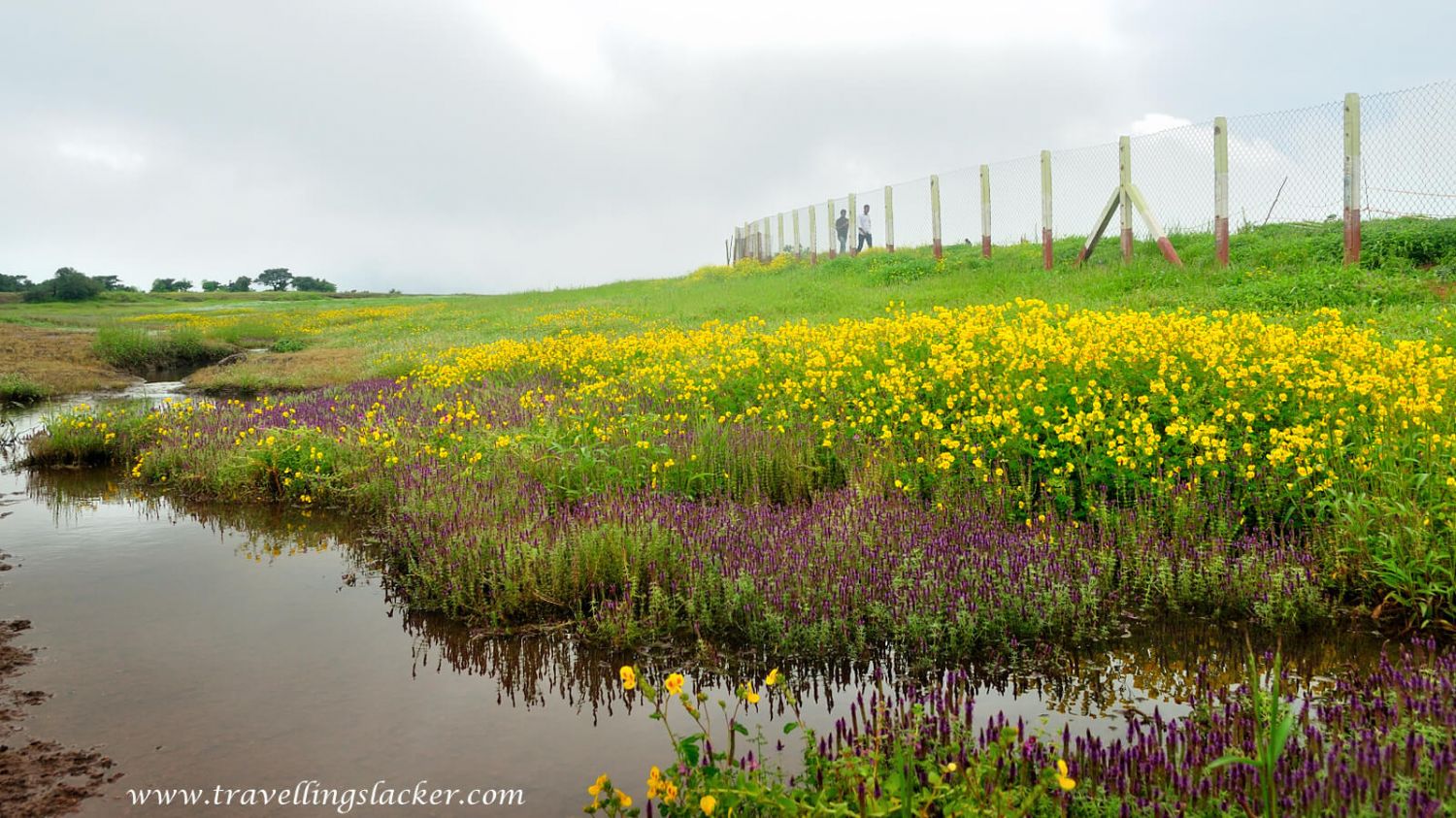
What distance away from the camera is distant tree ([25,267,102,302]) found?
135ft

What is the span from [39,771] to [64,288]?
47.6 metres

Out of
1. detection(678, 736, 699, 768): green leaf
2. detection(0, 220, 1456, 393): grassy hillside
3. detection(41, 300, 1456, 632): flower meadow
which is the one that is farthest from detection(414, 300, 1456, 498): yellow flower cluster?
detection(0, 220, 1456, 393): grassy hillside

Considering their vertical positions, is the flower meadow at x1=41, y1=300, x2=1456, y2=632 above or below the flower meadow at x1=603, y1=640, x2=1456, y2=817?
above

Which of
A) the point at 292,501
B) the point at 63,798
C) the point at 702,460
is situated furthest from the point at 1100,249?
the point at 63,798

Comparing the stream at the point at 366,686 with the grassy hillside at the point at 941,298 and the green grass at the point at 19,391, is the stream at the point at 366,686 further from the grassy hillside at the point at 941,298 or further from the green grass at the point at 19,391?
the green grass at the point at 19,391

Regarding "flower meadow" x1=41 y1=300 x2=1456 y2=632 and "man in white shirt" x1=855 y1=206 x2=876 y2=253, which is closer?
"flower meadow" x1=41 y1=300 x2=1456 y2=632

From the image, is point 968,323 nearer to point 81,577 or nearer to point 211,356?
point 81,577

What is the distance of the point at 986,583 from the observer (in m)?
4.40

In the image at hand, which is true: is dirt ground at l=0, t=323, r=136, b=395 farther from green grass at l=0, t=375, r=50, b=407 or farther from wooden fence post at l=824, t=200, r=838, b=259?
wooden fence post at l=824, t=200, r=838, b=259

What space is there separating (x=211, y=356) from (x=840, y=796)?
2160 centimetres

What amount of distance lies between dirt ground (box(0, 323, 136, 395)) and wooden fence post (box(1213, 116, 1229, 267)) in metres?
18.5

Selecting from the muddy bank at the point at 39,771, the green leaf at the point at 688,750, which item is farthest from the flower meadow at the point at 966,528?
the muddy bank at the point at 39,771

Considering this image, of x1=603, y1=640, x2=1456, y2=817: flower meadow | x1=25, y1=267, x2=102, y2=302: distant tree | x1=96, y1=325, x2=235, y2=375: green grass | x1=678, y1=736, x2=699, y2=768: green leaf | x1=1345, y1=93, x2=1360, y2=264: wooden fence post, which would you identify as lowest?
x1=603, y1=640, x2=1456, y2=817: flower meadow

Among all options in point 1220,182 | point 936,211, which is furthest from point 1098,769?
point 936,211
